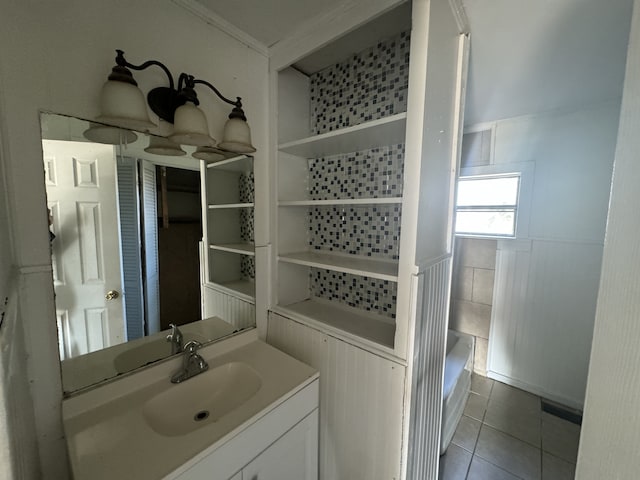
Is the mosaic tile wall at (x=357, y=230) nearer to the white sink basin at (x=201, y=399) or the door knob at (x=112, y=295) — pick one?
the white sink basin at (x=201, y=399)

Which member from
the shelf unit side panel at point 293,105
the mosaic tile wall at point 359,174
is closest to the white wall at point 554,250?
the mosaic tile wall at point 359,174

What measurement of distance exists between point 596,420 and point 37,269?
1.36 metres

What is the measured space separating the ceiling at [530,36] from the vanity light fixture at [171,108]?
0.37 metres

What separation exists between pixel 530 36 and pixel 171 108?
5.25ft

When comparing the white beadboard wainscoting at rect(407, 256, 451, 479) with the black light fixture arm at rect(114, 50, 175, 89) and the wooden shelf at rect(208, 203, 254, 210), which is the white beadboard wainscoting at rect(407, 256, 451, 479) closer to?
the wooden shelf at rect(208, 203, 254, 210)

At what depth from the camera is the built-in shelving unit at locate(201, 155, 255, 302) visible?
1.26 m

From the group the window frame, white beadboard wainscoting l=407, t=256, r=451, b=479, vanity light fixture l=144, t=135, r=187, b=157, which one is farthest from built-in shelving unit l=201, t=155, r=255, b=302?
the window frame

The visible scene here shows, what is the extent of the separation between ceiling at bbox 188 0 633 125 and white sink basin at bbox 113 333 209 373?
1.43 metres

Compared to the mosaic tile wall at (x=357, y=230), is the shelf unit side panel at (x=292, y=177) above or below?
above

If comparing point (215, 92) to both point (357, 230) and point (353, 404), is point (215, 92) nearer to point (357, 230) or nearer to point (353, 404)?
point (357, 230)

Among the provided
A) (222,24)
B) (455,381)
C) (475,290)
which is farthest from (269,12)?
(475,290)

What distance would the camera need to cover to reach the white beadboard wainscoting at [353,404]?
39.7 inches

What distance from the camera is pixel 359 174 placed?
1409mm

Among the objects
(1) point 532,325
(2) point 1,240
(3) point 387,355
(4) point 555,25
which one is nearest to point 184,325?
(2) point 1,240
